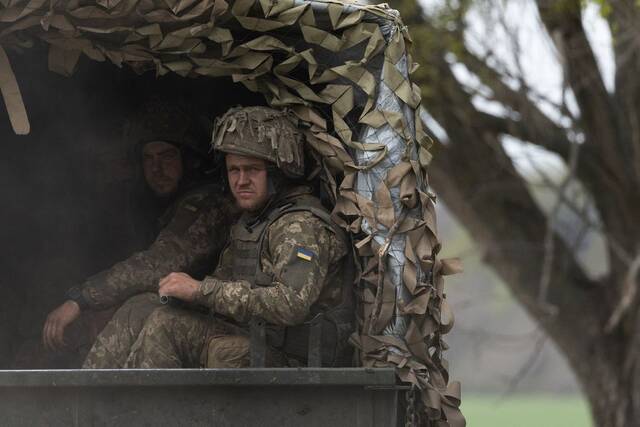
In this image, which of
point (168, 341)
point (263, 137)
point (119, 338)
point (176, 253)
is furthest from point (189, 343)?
point (263, 137)

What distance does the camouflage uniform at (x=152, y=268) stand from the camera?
5.88 metres

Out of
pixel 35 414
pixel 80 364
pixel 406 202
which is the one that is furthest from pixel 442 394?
pixel 80 364

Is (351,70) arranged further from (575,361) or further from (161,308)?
(575,361)

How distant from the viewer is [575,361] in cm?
1297

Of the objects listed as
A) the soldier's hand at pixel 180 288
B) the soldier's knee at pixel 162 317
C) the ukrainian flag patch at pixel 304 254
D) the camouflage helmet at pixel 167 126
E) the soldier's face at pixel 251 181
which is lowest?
the soldier's knee at pixel 162 317

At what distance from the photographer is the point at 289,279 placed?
5.46 metres

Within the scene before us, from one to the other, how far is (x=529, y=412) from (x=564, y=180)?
32326mm

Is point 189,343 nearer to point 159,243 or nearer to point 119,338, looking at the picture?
point 119,338

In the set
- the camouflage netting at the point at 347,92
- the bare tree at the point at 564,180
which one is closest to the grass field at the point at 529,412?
the bare tree at the point at 564,180

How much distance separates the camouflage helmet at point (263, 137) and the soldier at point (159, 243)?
73 centimetres

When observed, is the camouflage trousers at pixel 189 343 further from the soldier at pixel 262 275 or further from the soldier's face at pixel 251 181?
the soldier's face at pixel 251 181

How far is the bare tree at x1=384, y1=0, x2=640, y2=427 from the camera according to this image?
12219 mm

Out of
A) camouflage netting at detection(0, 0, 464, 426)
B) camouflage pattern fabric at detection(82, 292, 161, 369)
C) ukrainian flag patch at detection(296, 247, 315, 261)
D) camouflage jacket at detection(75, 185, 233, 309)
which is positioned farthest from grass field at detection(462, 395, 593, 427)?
ukrainian flag patch at detection(296, 247, 315, 261)

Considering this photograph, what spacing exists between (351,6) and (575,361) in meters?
7.85
